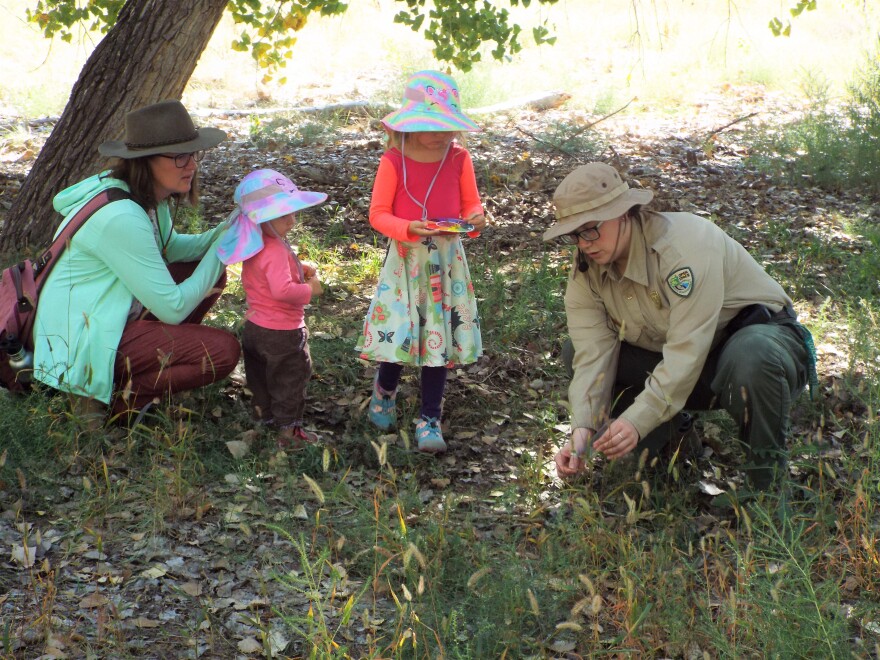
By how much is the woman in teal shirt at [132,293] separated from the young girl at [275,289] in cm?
20

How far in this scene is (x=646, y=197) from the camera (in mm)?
3361

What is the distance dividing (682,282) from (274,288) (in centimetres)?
169

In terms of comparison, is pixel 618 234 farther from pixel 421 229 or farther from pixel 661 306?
pixel 421 229

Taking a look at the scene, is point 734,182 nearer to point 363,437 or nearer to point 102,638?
point 363,437

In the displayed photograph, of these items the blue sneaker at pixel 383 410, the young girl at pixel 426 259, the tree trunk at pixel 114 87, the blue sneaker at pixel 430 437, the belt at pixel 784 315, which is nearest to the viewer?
the belt at pixel 784 315

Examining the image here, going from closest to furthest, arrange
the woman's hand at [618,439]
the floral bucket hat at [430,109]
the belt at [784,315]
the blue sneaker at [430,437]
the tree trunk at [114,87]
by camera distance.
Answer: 1. the woman's hand at [618,439]
2. the belt at [784,315]
3. the floral bucket hat at [430,109]
4. the blue sneaker at [430,437]
5. the tree trunk at [114,87]

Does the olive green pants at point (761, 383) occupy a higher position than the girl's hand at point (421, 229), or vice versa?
the girl's hand at point (421, 229)

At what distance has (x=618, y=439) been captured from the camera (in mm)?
3193

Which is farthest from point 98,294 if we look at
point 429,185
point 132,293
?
point 429,185

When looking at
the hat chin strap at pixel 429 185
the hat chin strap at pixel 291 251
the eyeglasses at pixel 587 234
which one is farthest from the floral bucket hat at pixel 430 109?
the eyeglasses at pixel 587 234

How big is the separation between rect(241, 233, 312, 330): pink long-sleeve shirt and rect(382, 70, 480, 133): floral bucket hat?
2.49 feet

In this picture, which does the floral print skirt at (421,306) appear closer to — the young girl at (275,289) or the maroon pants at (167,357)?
the young girl at (275,289)

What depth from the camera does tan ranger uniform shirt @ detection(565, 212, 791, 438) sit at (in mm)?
3283

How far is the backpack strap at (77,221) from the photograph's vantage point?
3773mm
